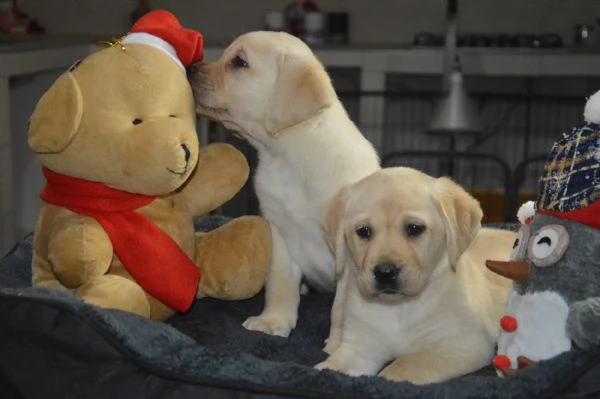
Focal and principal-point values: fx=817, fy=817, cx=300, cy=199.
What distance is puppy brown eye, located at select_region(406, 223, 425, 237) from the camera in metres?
1.29

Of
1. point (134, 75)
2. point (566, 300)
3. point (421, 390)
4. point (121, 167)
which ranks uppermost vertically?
point (134, 75)

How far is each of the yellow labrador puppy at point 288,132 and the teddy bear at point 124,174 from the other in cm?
9

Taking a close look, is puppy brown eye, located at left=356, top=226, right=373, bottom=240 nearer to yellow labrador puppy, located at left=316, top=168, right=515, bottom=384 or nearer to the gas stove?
yellow labrador puppy, located at left=316, top=168, right=515, bottom=384

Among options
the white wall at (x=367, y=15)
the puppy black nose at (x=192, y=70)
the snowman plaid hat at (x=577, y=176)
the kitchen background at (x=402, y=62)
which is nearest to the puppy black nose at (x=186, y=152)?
the puppy black nose at (x=192, y=70)

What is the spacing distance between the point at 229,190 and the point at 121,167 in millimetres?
289

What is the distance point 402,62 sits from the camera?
346 centimetres

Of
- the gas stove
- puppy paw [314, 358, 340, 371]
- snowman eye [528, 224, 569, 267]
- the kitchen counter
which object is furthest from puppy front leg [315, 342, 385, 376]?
the gas stove

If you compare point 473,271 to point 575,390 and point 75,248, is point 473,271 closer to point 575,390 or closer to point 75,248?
point 575,390

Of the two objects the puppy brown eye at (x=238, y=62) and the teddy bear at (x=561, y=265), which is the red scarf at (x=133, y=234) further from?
the teddy bear at (x=561, y=265)

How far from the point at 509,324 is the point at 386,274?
0.64 ft

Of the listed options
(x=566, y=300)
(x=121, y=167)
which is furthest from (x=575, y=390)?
(x=121, y=167)

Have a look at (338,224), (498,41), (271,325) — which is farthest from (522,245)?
(498,41)

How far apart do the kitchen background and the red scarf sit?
4.07ft

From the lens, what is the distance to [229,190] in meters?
1.60
